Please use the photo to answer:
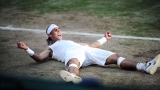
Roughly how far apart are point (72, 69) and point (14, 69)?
41.0 inches

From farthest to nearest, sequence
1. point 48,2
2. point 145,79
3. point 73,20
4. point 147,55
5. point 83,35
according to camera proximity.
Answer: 1. point 48,2
2. point 73,20
3. point 83,35
4. point 147,55
5. point 145,79

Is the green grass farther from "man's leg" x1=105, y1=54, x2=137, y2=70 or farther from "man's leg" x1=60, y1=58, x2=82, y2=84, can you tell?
"man's leg" x1=60, y1=58, x2=82, y2=84

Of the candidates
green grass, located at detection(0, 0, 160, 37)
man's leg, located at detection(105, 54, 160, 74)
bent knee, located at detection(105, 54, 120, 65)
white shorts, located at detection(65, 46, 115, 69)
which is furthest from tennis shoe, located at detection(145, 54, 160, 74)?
green grass, located at detection(0, 0, 160, 37)

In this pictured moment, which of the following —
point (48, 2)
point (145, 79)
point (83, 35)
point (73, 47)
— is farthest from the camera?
point (48, 2)

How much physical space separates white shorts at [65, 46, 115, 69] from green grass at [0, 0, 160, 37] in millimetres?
2027

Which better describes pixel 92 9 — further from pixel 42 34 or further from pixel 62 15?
pixel 42 34

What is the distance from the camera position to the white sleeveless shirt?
421 cm

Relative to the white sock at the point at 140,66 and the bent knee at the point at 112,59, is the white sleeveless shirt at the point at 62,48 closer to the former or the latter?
the bent knee at the point at 112,59

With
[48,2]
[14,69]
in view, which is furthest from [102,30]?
[48,2]

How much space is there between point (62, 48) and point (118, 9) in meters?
4.04

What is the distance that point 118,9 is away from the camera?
314 inches

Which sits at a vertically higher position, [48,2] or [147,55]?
[48,2]

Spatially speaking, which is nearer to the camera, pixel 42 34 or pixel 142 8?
pixel 42 34

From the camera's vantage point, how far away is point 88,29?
6.56 m
